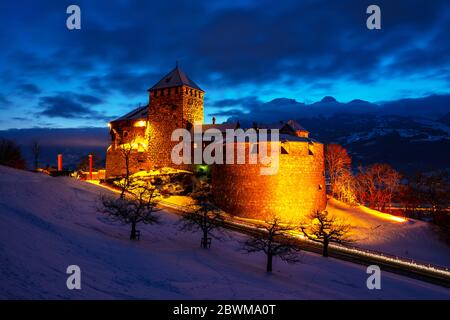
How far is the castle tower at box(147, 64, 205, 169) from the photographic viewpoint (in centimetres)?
4681

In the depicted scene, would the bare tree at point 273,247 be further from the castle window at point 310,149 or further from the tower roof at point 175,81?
the tower roof at point 175,81

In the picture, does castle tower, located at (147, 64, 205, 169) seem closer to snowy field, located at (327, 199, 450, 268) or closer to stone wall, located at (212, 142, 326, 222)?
stone wall, located at (212, 142, 326, 222)

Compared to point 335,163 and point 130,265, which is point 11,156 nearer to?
point 130,265

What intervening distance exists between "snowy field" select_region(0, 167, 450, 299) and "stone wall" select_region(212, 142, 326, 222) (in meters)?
8.63

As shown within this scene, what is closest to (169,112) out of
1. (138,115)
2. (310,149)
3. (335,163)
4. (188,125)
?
(188,125)

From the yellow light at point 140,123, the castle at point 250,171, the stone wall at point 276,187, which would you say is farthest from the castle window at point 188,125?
the stone wall at point 276,187

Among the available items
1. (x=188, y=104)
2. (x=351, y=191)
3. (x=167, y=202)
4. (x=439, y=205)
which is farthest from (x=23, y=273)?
(x=439, y=205)

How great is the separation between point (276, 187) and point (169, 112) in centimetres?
2038

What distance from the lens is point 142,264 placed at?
15.9m

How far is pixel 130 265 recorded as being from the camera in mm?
15414

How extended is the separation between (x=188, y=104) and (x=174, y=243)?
2809cm

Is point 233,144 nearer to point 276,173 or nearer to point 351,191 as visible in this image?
point 276,173
